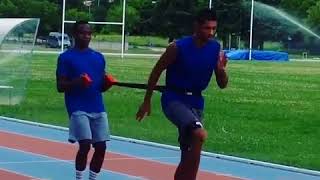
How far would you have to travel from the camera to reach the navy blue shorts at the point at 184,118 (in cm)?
809

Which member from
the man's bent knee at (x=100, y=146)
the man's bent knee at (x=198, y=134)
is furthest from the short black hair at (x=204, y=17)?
the man's bent knee at (x=100, y=146)

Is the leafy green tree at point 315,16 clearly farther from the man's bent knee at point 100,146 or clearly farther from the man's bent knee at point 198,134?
the man's bent knee at point 198,134

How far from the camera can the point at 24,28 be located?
65.7 feet

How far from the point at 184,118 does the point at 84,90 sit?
133 cm

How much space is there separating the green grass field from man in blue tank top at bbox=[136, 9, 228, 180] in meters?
4.41

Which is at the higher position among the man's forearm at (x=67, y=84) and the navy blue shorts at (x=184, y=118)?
the man's forearm at (x=67, y=84)

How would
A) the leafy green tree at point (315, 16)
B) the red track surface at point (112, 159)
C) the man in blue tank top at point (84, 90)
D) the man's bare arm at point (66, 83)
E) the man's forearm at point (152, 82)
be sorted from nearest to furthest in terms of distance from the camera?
the man's forearm at point (152, 82)
the man's bare arm at point (66, 83)
the man in blue tank top at point (84, 90)
the red track surface at point (112, 159)
the leafy green tree at point (315, 16)

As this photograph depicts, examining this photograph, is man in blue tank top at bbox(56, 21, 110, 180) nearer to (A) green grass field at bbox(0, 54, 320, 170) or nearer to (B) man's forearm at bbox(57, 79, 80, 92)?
(B) man's forearm at bbox(57, 79, 80, 92)

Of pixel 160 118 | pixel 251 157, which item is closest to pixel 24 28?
pixel 160 118

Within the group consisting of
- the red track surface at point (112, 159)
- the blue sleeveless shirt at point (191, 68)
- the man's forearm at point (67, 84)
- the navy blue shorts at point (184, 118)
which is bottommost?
the red track surface at point (112, 159)

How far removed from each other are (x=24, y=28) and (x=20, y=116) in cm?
209

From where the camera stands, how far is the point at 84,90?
29.5ft

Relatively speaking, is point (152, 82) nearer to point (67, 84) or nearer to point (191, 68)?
A: point (191, 68)

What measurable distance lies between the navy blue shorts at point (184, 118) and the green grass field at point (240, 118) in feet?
14.5
